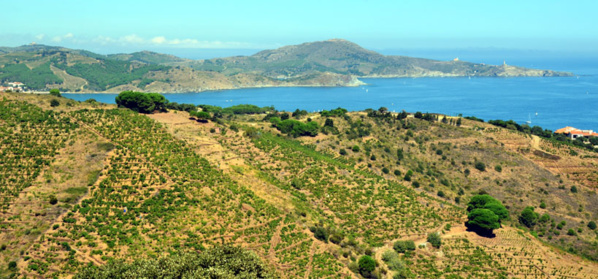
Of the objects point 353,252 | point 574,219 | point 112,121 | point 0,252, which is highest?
point 112,121

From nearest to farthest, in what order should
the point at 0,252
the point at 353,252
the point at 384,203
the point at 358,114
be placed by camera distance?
the point at 0,252
the point at 353,252
the point at 384,203
the point at 358,114

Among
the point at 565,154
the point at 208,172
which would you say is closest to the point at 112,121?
the point at 208,172

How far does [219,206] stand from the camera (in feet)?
153

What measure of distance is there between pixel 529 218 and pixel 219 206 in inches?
2072

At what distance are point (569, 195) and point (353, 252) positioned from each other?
186ft

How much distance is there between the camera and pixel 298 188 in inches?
2409

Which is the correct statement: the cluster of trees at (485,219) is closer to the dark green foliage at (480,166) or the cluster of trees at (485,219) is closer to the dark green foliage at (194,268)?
the dark green foliage at (480,166)

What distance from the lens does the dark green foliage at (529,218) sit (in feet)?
225

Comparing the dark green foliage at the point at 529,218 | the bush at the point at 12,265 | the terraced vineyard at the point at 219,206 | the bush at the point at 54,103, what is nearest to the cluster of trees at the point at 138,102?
the terraced vineyard at the point at 219,206

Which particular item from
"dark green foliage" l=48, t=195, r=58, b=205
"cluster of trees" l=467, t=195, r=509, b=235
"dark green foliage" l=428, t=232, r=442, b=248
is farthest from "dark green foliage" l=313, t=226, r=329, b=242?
"dark green foliage" l=48, t=195, r=58, b=205

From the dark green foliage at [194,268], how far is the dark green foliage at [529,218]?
177 ft

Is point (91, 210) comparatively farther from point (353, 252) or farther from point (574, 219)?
point (574, 219)

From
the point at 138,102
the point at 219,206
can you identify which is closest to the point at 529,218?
the point at 219,206

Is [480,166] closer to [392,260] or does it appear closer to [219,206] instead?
[392,260]
